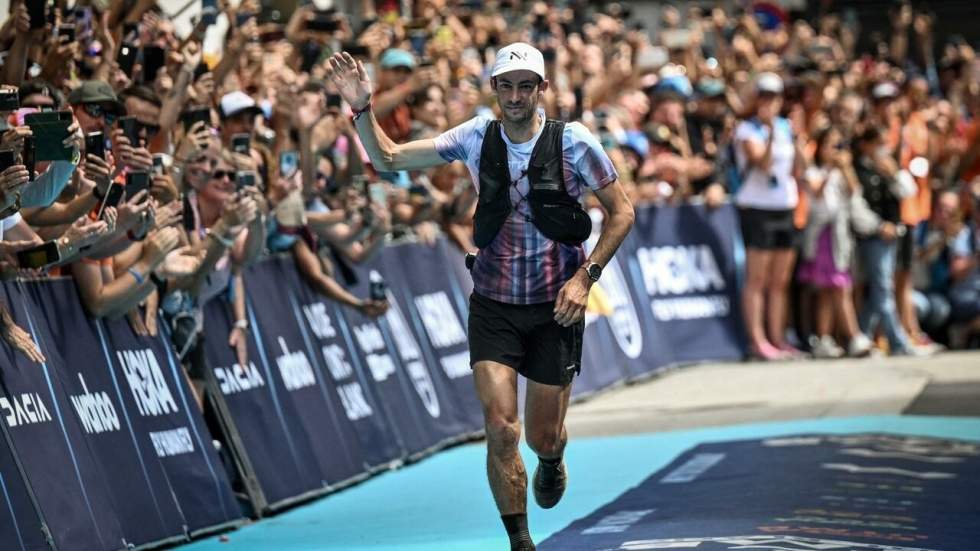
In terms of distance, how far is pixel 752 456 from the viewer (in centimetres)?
1362

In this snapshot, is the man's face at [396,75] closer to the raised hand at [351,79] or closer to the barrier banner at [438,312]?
the barrier banner at [438,312]

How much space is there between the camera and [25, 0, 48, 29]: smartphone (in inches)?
433

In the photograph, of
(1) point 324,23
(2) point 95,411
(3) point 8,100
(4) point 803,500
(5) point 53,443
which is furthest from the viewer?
(1) point 324,23

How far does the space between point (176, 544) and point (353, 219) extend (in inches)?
149

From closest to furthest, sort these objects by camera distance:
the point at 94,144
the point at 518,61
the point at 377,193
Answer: the point at 518,61, the point at 94,144, the point at 377,193

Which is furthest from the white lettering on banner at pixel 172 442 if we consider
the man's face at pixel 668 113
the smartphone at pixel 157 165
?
the man's face at pixel 668 113

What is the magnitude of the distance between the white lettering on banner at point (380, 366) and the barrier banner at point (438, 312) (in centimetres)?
61

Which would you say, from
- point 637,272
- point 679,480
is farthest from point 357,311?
point 637,272

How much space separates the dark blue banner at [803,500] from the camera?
9617 mm

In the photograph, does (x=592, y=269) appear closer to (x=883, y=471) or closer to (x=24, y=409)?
(x=24, y=409)

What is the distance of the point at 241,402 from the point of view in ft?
39.1

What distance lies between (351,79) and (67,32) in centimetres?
306

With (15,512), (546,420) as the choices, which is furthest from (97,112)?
(546,420)

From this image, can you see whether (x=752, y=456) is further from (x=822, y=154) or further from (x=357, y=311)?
(x=822, y=154)
